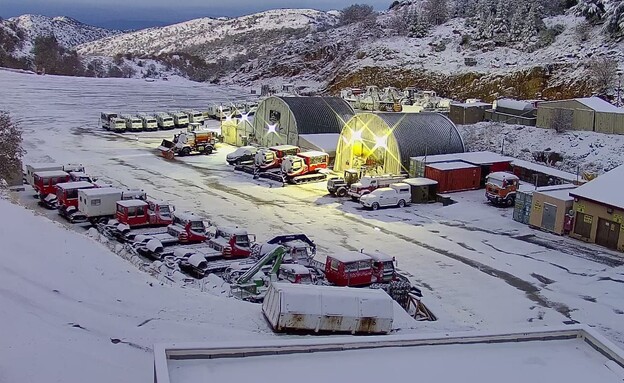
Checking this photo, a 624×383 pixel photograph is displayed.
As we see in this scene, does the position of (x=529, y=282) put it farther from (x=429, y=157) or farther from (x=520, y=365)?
(x=429, y=157)

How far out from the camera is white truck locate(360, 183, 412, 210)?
26.8 meters

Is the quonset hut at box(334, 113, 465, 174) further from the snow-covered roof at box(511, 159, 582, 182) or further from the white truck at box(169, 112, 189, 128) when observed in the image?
the white truck at box(169, 112, 189, 128)

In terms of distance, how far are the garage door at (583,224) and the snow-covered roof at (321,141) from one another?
15.3m

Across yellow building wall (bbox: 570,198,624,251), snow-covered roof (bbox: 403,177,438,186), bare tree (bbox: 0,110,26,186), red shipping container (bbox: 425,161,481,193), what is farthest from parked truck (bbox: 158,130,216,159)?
yellow building wall (bbox: 570,198,624,251)

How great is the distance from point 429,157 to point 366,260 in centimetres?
1514

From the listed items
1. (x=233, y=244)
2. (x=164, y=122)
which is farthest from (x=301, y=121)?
(x=233, y=244)

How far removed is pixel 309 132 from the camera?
3834 cm

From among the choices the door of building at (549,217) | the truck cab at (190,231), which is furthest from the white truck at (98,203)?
the door of building at (549,217)

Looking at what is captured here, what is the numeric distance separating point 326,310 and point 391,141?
19.4 m

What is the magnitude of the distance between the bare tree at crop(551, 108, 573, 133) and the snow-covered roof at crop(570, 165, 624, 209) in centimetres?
1285

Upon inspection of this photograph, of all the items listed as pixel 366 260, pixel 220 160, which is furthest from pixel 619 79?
pixel 366 260

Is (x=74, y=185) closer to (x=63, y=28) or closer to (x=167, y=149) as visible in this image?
(x=167, y=149)

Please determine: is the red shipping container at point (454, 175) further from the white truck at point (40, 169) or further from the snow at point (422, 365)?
the snow at point (422, 365)

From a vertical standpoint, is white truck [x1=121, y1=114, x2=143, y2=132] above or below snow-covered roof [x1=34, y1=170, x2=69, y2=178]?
above
